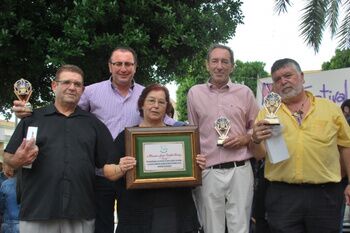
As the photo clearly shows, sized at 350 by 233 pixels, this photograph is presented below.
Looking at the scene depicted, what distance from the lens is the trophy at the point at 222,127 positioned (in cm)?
418

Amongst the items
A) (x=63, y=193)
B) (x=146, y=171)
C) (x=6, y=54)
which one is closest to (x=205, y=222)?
(x=146, y=171)

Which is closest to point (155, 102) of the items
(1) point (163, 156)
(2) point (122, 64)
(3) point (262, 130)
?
(1) point (163, 156)

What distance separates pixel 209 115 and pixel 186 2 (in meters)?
4.20

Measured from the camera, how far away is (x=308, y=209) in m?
4.10

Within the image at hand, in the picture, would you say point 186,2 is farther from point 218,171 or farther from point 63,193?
point 63,193

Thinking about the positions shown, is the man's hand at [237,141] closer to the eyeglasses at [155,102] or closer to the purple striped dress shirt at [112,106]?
the eyeglasses at [155,102]

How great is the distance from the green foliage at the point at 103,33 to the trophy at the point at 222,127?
345 centimetres

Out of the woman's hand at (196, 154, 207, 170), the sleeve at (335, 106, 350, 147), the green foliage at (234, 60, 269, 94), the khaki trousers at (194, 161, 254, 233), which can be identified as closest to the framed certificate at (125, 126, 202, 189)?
the woman's hand at (196, 154, 207, 170)

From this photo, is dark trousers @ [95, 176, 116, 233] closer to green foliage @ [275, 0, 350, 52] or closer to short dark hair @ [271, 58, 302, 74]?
short dark hair @ [271, 58, 302, 74]

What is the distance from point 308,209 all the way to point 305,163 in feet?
1.26

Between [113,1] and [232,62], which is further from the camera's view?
[113,1]

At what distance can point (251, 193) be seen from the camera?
173 inches

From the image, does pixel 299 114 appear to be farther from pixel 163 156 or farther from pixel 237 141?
pixel 163 156

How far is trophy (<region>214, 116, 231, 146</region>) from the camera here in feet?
13.7
